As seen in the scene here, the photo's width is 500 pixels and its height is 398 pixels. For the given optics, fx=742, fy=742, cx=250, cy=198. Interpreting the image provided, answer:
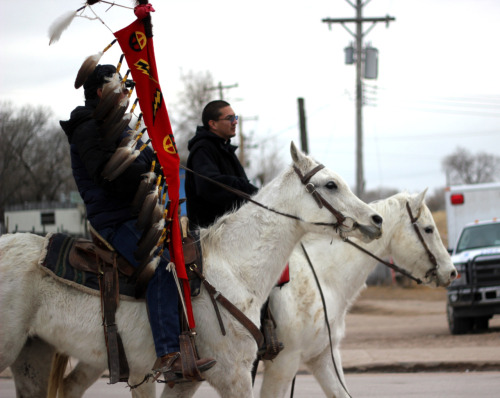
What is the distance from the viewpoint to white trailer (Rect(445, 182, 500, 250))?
18672 mm

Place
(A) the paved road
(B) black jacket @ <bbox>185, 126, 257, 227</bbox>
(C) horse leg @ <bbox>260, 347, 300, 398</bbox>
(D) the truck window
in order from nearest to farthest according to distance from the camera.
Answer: (B) black jacket @ <bbox>185, 126, 257, 227</bbox> < (C) horse leg @ <bbox>260, 347, 300, 398</bbox> < (A) the paved road < (D) the truck window

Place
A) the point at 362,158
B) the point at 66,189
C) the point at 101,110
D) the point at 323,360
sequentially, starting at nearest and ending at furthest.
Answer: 1. the point at 101,110
2. the point at 323,360
3. the point at 362,158
4. the point at 66,189

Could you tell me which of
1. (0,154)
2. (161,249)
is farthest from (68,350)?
(0,154)

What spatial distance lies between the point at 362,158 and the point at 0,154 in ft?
75.7

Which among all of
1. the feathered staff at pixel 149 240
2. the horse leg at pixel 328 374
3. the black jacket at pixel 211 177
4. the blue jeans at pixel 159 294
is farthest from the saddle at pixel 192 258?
the horse leg at pixel 328 374

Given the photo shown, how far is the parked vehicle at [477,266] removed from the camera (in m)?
15.5

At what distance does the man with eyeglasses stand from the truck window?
11303mm

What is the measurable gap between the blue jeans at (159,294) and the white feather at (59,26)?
4.69 feet

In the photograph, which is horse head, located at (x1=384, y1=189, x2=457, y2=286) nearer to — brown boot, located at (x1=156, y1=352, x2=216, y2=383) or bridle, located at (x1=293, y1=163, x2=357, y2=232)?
bridle, located at (x1=293, y1=163, x2=357, y2=232)

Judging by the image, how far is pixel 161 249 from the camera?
5523 millimetres

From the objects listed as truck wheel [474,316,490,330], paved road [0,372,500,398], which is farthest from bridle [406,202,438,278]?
truck wheel [474,316,490,330]

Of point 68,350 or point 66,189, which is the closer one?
point 68,350

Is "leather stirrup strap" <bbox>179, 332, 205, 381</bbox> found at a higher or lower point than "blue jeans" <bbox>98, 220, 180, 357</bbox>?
lower

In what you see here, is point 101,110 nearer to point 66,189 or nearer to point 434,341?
point 434,341
